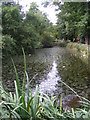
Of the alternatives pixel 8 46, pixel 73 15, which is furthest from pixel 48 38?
pixel 8 46

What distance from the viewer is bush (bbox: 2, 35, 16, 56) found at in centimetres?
308

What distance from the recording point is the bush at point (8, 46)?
10.1 ft

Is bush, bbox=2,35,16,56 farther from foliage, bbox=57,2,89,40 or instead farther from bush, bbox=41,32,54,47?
foliage, bbox=57,2,89,40

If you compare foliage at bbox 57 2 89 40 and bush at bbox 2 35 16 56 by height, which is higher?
foliage at bbox 57 2 89 40

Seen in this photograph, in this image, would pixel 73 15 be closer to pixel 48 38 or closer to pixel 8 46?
pixel 48 38

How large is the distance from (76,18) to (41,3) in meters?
0.44

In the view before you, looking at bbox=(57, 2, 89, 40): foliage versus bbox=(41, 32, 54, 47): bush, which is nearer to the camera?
bbox=(57, 2, 89, 40): foliage

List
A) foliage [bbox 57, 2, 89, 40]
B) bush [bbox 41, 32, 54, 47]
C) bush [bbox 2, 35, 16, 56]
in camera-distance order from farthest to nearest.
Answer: bush [bbox 2, 35, 16, 56], bush [bbox 41, 32, 54, 47], foliage [bbox 57, 2, 89, 40]

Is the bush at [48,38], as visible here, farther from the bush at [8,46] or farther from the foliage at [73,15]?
the bush at [8,46]

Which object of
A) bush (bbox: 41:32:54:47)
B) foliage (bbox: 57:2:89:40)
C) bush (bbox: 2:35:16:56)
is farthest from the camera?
bush (bbox: 2:35:16:56)

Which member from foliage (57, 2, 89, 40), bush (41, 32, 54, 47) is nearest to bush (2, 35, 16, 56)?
bush (41, 32, 54, 47)

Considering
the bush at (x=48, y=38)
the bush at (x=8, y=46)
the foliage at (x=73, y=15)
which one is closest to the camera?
the foliage at (x=73, y=15)

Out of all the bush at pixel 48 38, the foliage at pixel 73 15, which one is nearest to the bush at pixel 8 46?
the bush at pixel 48 38

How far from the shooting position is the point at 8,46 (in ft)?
10.8
